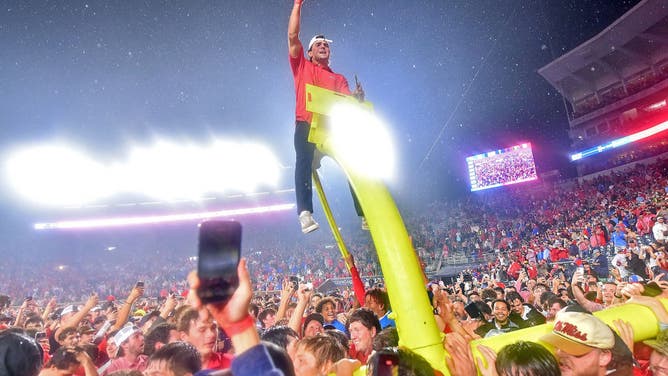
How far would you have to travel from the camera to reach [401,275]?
172 centimetres

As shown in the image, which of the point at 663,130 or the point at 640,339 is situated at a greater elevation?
the point at 663,130

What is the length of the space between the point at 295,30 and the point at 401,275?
164 cm

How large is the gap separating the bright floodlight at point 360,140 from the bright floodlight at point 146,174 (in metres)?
31.7

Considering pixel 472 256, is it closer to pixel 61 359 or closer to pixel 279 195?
pixel 279 195

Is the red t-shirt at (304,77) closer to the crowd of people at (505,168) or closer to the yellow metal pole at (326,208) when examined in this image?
the yellow metal pole at (326,208)

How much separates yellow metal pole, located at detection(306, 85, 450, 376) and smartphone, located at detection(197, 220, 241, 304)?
3.19ft

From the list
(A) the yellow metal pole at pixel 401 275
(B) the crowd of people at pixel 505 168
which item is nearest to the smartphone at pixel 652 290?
(A) the yellow metal pole at pixel 401 275

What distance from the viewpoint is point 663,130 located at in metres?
26.9

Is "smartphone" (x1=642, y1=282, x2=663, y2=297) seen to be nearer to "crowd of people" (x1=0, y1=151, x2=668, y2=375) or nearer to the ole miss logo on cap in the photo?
"crowd of people" (x1=0, y1=151, x2=668, y2=375)

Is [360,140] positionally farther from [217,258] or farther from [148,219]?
[148,219]

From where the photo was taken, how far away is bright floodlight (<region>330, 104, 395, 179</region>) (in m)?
1.84

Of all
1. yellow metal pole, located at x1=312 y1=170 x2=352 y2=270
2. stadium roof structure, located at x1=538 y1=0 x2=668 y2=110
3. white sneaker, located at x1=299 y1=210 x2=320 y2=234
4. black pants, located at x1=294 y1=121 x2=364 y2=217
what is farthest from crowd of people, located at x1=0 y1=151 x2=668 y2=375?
stadium roof structure, located at x1=538 y1=0 x2=668 y2=110

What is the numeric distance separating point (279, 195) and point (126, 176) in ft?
41.3

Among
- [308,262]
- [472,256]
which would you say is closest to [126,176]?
[308,262]
